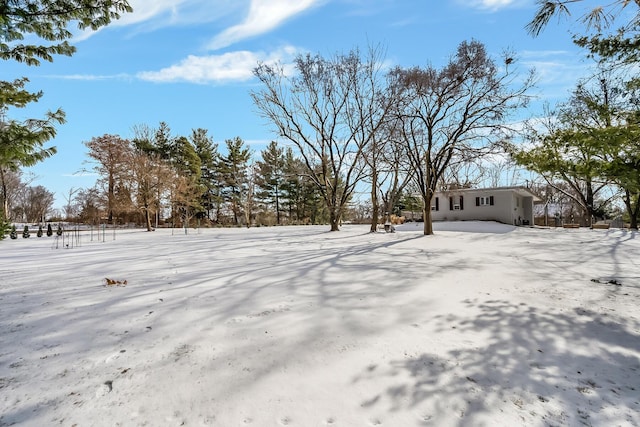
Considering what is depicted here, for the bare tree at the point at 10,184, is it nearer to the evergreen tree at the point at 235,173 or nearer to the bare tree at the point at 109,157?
the bare tree at the point at 109,157

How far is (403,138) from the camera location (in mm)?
15297

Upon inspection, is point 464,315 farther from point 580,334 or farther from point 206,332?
point 206,332

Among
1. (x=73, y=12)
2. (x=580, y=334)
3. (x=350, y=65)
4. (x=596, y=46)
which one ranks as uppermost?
(x=350, y=65)

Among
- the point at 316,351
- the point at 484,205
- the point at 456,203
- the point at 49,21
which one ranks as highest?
the point at 49,21

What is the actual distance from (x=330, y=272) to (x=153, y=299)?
118 inches

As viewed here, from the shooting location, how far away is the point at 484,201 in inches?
953

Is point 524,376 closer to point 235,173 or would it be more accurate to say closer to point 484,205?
point 484,205

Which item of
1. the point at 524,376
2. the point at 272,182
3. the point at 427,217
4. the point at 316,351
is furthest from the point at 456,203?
the point at 316,351

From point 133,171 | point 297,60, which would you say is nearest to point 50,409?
point 297,60

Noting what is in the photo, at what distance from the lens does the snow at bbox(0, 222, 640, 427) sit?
80.1 inches

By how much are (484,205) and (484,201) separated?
1.05ft

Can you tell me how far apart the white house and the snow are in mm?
19748

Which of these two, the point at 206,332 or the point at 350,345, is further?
the point at 206,332

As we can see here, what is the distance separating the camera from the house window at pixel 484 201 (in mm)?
23984
